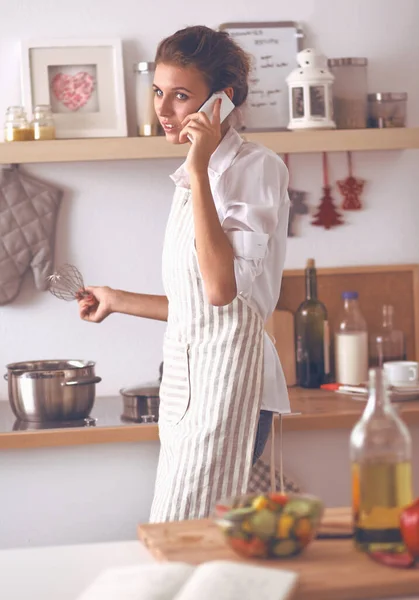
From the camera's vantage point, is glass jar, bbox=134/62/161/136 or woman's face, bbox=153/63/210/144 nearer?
woman's face, bbox=153/63/210/144

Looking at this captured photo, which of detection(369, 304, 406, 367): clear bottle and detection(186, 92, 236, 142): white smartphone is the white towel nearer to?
detection(186, 92, 236, 142): white smartphone

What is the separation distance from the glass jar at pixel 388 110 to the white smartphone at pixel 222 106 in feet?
3.34

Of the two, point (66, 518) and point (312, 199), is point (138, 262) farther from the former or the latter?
point (66, 518)

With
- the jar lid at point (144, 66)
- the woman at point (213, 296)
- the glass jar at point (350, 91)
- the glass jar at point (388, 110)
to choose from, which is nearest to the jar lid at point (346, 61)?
the glass jar at point (350, 91)

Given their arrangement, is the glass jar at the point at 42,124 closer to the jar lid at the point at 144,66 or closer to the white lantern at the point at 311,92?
the jar lid at the point at 144,66

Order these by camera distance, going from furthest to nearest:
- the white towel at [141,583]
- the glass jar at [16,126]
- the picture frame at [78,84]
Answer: the picture frame at [78,84]
the glass jar at [16,126]
the white towel at [141,583]

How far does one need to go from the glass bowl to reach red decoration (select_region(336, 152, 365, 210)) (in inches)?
75.8

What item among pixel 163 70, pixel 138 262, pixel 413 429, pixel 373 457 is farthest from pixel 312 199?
pixel 373 457

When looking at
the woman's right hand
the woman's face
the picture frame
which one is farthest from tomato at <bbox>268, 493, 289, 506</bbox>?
the picture frame

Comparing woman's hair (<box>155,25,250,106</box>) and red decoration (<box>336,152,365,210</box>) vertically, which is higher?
woman's hair (<box>155,25,250,106</box>)

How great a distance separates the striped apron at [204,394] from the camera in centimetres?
188

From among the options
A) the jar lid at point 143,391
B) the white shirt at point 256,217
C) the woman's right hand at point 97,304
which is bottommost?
the jar lid at point 143,391

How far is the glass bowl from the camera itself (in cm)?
111

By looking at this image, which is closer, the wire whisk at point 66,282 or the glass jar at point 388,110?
the wire whisk at point 66,282
